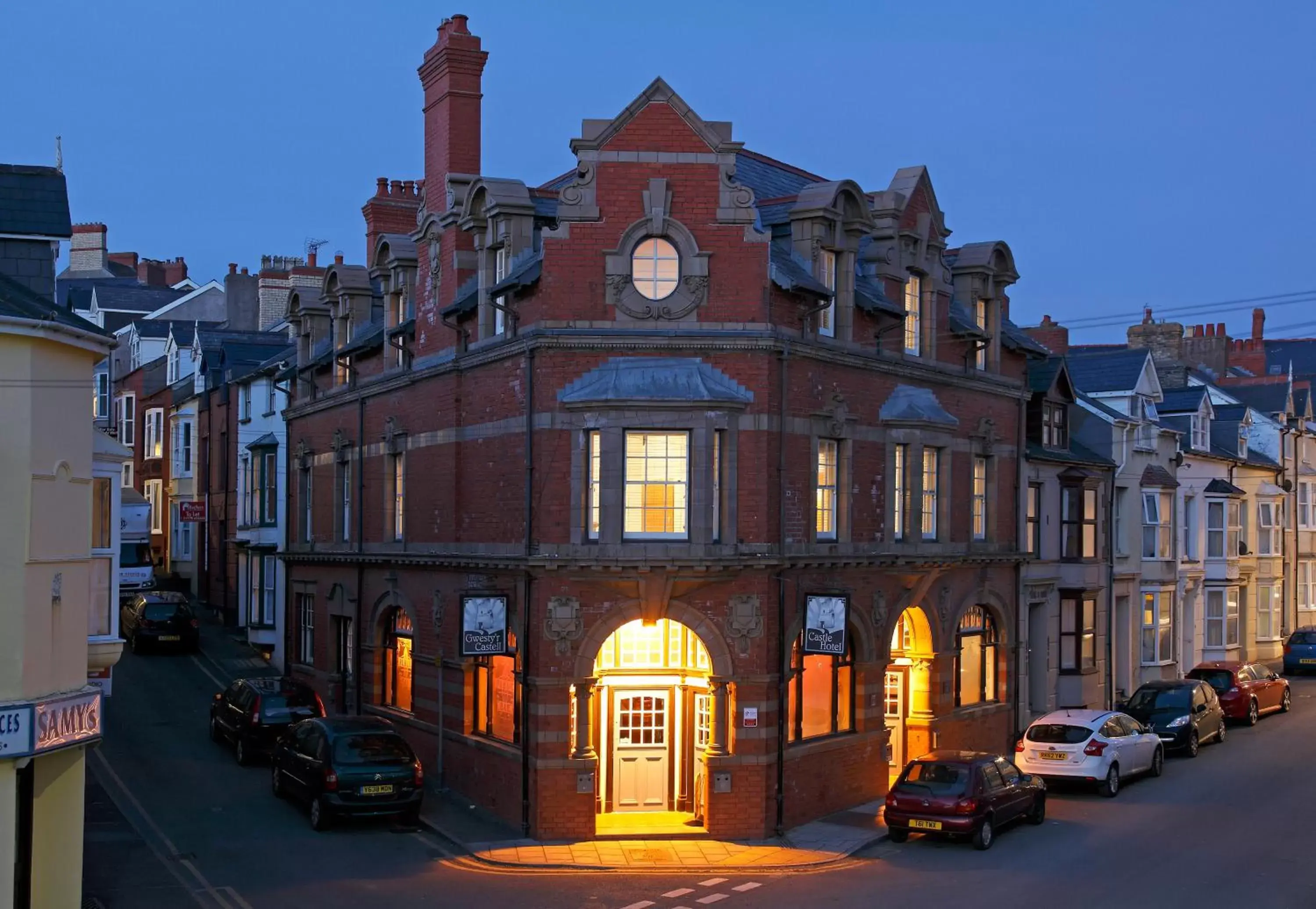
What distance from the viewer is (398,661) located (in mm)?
30766

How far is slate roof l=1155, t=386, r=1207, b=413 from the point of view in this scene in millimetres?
45375

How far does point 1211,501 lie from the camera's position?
46.0m

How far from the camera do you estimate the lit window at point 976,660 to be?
102 ft

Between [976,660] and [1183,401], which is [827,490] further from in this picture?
[1183,401]

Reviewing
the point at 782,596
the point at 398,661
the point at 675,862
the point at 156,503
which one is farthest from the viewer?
the point at 156,503

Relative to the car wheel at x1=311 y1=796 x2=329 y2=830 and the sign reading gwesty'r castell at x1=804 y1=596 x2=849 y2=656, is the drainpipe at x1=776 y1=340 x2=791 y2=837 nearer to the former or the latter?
the sign reading gwesty'r castell at x1=804 y1=596 x2=849 y2=656

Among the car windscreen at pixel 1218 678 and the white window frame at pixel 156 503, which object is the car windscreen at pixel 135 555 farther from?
the car windscreen at pixel 1218 678

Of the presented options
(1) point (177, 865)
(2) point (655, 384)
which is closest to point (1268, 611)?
(2) point (655, 384)

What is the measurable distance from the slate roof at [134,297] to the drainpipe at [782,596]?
52142 mm

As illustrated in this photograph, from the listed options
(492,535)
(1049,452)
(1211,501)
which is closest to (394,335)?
(492,535)

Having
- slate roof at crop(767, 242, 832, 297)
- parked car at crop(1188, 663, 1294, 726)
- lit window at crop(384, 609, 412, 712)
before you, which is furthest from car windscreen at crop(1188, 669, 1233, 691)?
lit window at crop(384, 609, 412, 712)

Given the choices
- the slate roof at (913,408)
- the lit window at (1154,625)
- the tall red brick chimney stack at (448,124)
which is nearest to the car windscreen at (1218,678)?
the lit window at (1154,625)

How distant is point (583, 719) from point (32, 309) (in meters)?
11.0

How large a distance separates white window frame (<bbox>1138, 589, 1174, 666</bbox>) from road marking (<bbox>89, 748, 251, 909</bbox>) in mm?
28444
